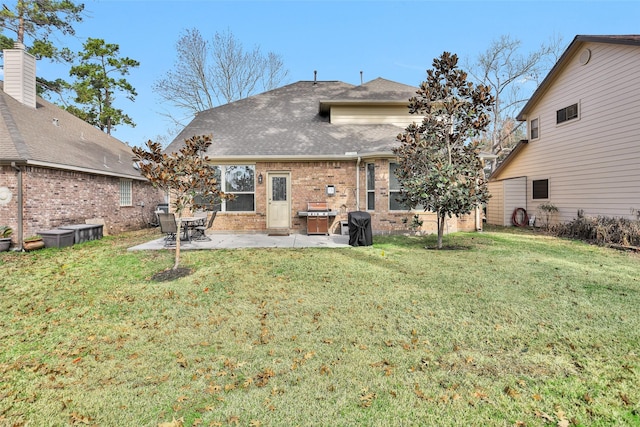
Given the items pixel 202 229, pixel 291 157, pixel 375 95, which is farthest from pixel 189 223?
pixel 375 95

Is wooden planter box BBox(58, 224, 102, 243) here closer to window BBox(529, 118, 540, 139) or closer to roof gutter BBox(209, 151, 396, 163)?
roof gutter BBox(209, 151, 396, 163)

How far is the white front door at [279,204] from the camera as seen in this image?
1073cm

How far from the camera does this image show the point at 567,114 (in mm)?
11547

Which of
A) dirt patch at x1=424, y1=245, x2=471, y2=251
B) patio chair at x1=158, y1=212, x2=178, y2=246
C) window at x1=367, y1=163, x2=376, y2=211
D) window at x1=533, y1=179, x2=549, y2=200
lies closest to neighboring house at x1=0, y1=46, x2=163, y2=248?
patio chair at x1=158, y1=212, x2=178, y2=246

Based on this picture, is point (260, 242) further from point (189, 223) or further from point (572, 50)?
point (572, 50)

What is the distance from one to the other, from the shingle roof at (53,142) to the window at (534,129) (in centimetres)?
1801

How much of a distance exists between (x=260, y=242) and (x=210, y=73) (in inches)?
719

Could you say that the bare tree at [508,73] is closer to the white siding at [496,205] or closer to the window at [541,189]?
the white siding at [496,205]

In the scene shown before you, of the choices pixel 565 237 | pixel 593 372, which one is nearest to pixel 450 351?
pixel 593 372

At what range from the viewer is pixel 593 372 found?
2539mm

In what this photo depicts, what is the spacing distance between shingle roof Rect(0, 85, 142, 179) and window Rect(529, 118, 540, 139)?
18.0 metres

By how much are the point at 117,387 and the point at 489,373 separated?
315 centimetres

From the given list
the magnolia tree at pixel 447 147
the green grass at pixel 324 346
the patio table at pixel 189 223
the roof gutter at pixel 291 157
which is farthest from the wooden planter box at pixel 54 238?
the magnolia tree at pixel 447 147

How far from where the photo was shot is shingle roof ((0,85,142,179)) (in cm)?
862
